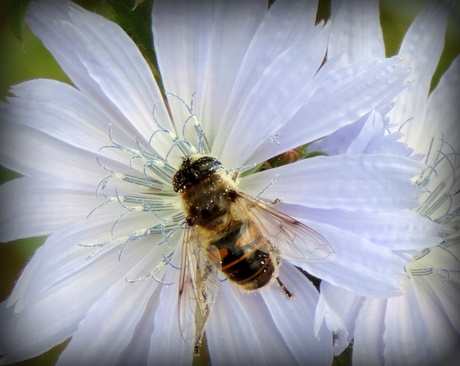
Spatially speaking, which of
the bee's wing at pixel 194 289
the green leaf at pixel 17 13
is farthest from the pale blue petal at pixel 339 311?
the green leaf at pixel 17 13

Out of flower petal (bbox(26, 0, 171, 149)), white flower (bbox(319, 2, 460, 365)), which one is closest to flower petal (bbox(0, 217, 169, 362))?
flower petal (bbox(26, 0, 171, 149))

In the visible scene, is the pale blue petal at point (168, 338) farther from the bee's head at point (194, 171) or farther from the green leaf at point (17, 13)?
the green leaf at point (17, 13)

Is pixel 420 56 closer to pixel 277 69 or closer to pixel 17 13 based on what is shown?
pixel 277 69

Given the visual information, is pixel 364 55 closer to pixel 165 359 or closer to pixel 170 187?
pixel 170 187

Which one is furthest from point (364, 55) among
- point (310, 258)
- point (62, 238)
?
point (62, 238)

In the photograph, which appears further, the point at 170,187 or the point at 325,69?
the point at 170,187
